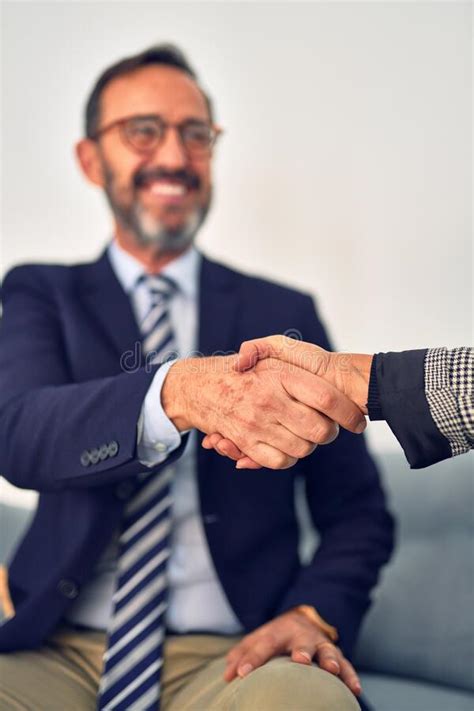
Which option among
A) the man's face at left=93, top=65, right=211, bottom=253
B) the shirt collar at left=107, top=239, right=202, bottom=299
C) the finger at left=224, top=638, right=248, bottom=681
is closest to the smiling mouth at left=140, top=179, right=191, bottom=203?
the man's face at left=93, top=65, right=211, bottom=253

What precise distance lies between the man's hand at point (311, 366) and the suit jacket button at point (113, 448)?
0.40 feet

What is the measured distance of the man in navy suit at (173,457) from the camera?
3.72 feet

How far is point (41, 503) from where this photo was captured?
1388 mm

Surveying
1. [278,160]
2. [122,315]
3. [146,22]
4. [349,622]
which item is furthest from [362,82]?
[349,622]

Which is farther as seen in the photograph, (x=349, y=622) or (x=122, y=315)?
(x=122, y=315)

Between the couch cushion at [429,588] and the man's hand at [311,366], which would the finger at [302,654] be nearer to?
the man's hand at [311,366]

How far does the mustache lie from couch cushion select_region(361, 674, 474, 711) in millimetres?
966

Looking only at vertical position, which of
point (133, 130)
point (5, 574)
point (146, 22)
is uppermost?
point (146, 22)

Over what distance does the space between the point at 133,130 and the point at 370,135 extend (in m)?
0.67

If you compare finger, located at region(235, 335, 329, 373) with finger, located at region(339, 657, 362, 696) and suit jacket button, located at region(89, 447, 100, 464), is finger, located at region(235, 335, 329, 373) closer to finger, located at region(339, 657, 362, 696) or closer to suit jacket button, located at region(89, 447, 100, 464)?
suit jacket button, located at region(89, 447, 100, 464)

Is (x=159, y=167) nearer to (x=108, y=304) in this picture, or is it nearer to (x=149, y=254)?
(x=149, y=254)

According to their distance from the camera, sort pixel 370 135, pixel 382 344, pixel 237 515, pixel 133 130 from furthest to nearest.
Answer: pixel 370 135 → pixel 382 344 → pixel 133 130 → pixel 237 515

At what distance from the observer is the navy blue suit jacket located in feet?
3.90

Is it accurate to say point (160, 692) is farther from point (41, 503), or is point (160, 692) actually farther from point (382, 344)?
point (382, 344)
